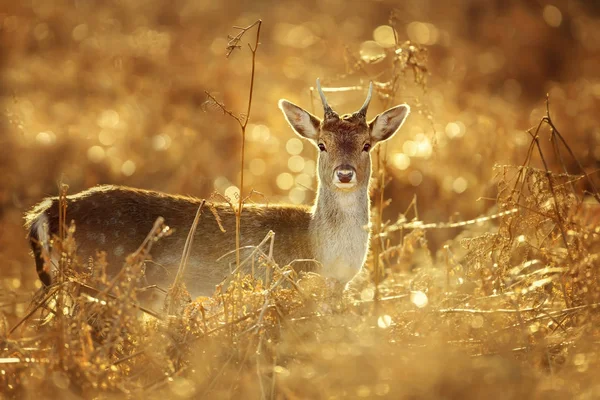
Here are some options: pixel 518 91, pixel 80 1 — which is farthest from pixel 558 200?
pixel 80 1

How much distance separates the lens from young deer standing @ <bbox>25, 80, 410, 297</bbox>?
6363mm

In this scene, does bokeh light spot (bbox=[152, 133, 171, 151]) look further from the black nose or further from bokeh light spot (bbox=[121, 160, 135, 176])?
the black nose

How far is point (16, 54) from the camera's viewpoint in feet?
50.3

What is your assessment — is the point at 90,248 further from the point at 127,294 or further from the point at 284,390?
the point at 284,390

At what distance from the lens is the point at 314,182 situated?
10.9 m

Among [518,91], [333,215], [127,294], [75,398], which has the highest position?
[518,91]

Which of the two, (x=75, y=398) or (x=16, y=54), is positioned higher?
(x=16, y=54)

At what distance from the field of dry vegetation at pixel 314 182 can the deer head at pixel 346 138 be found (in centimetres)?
25

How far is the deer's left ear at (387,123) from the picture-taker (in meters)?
7.22

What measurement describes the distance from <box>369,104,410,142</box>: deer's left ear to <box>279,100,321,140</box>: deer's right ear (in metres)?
0.49

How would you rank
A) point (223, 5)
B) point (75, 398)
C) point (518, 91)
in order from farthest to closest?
point (223, 5) → point (518, 91) → point (75, 398)

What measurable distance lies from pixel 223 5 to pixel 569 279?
1765 centimetres

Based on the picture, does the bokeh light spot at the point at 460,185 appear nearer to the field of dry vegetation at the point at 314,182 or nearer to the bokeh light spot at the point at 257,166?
the field of dry vegetation at the point at 314,182

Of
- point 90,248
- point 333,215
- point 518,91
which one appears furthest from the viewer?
point 518,91
